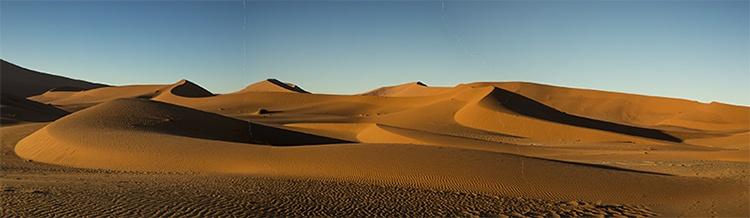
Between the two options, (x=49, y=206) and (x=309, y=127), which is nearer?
(x=49, y=206)

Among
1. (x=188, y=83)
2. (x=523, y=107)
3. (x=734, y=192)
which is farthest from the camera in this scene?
(x=188, y=83)

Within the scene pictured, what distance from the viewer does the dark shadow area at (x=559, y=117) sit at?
42969mm

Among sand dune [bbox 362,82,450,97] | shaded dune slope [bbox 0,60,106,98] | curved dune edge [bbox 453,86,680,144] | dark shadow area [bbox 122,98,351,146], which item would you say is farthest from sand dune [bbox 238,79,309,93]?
dark shadow area [bbox 122,98,351,146]

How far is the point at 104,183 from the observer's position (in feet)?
38.5

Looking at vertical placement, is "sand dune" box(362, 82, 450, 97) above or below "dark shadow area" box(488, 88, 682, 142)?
above

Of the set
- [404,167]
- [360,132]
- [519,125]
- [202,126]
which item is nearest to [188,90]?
[360,132]

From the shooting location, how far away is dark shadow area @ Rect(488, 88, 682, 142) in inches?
1692

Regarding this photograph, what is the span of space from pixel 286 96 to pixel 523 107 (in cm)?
3433

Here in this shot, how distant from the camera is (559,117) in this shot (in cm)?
4831

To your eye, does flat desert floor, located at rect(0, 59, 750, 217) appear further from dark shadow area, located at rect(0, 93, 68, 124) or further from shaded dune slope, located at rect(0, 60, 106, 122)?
shaded dune slope, located at rect(0, 60, 106, 122)

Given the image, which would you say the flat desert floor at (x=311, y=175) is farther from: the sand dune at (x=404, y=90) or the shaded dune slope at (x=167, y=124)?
the sand dune at (x=404, y=90)

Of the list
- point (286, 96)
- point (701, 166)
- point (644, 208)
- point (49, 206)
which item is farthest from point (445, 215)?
point (286, 96)

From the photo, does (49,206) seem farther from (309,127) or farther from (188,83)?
(188,83)

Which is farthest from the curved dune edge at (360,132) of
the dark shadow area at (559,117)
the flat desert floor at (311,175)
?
the dark shadow area at (559,117)
